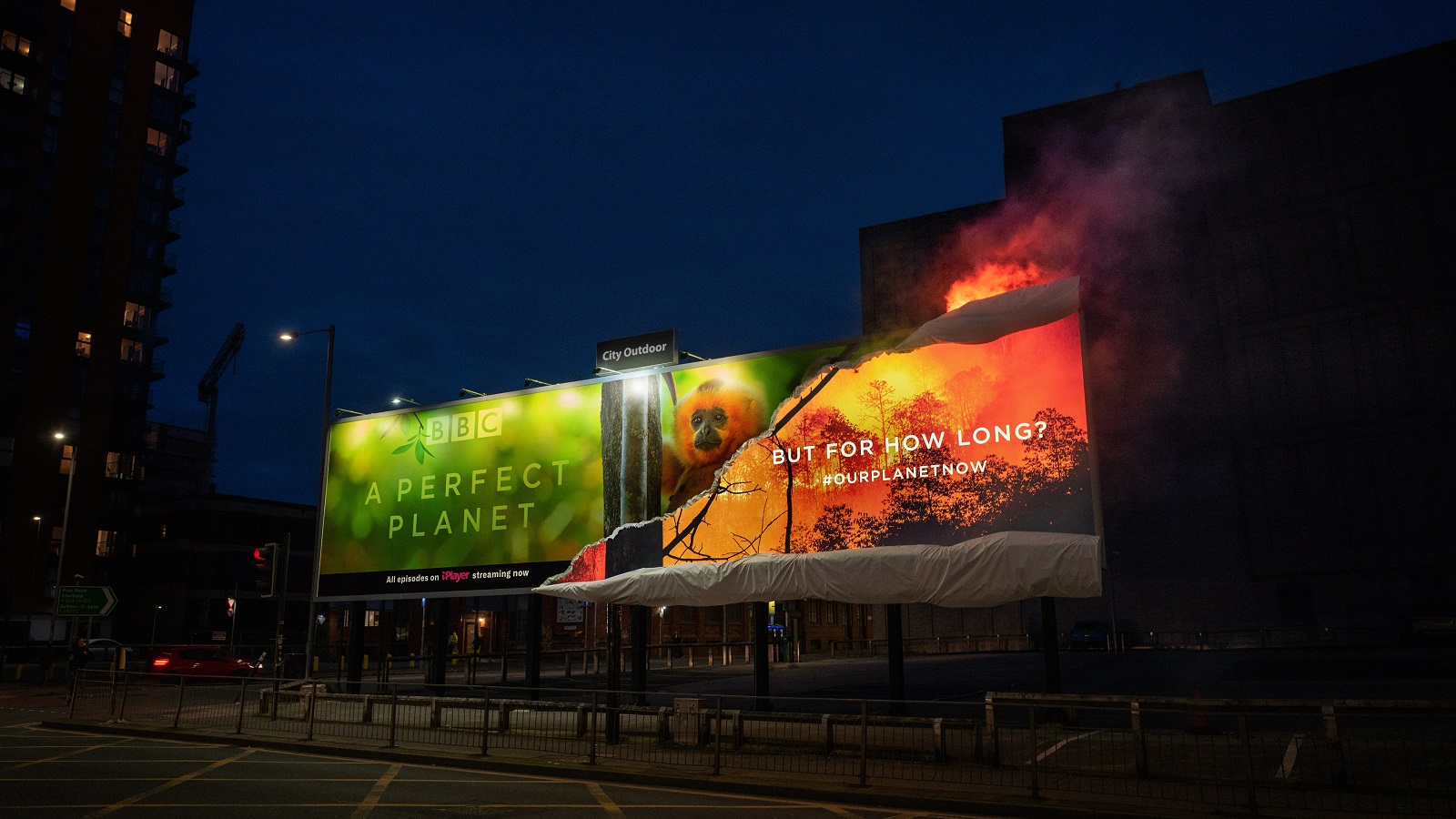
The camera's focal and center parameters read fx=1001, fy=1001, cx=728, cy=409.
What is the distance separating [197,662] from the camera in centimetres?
3334

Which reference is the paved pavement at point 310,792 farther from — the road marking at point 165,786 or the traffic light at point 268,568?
the traffic light at point 268,568

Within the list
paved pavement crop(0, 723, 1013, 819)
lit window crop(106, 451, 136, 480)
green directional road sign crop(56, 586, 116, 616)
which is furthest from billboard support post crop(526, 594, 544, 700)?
lit window crop(106, 451, 136, 480)

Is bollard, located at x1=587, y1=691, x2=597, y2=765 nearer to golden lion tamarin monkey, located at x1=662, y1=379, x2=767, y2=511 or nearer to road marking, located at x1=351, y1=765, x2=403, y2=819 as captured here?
road marking, located at x1=351, y1=765, x2=403, y2=819

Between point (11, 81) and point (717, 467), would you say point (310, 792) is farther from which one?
point (11, 81)

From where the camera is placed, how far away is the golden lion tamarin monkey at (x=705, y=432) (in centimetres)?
1811

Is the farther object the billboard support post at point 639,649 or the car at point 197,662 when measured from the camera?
the car at point 197,662

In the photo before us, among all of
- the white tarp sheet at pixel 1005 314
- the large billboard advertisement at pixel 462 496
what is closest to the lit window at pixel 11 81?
the large billboard advertisement at pixel 462 496

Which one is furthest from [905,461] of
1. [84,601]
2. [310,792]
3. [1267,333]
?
[1267,333]

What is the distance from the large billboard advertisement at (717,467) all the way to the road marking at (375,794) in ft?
20.4

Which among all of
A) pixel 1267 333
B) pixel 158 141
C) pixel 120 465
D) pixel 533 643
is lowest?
pixel 533 643

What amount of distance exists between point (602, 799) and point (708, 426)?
27.3 ft

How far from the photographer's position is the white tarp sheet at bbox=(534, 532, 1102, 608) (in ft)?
44.7

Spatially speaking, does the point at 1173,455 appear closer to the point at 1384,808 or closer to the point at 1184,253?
the point at 1184,253

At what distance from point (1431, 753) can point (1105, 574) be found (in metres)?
45.6
